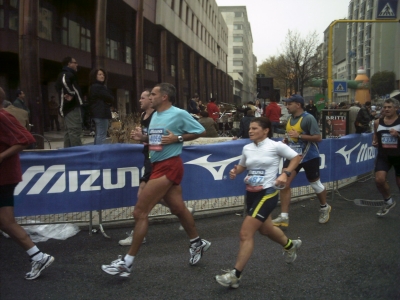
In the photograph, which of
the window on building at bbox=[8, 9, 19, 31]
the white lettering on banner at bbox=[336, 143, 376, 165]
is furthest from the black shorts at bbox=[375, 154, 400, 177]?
the window on building at bbox=[8, 9, 19, 31]

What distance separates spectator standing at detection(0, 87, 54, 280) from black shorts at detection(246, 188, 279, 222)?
211cm

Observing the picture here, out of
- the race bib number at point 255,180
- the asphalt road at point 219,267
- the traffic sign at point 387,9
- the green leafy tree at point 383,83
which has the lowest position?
the asphalt road at point 219,267

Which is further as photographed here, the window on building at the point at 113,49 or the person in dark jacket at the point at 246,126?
the window on building at the point at 113,49

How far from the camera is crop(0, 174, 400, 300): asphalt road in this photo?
433 centimetres

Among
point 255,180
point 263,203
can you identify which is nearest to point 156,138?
point 255,180

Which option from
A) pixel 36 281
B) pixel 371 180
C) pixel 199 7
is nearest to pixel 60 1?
pixel 371 180

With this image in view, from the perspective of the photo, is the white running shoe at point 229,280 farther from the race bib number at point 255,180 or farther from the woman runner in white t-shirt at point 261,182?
the race bib number at point 255,180

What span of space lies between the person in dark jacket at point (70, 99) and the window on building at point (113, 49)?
82.7 ft

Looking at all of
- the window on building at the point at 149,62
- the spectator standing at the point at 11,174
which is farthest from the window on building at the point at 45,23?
the spectator standing at the point at 11,174

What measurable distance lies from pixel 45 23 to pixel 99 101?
59.6 ft

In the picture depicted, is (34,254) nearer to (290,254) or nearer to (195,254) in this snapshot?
(195,254)

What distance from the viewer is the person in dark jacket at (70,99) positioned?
7.89 metres

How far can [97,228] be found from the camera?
6.76 metres

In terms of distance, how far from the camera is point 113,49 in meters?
34.0
